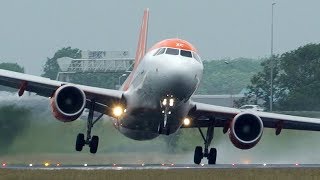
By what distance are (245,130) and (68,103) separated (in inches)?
314

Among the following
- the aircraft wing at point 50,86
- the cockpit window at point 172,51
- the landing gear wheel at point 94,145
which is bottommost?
the landing gear wheel at point 94,145

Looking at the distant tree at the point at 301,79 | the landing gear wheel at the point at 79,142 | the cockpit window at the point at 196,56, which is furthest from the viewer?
the distant tree at the point at 301,79

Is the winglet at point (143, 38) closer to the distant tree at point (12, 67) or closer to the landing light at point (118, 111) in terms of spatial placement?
the landing light at point (118, 111)

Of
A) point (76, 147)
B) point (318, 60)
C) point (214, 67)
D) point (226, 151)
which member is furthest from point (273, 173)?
point (214, 67)

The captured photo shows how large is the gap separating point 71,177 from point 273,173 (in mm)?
6975

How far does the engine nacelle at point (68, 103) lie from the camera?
4719 centimetres

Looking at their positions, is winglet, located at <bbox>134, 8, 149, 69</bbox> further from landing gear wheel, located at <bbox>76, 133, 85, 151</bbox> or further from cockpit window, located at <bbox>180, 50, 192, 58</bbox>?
cockpit window, located at <bbox>180, 50, 192, 58</bbox>

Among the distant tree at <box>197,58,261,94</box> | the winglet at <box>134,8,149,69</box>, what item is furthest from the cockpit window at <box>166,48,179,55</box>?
the distant tree at <box>197,58,261,94</box>

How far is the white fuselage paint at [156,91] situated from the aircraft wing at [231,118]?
224cm

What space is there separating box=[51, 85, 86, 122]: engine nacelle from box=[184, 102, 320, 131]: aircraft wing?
4.85m

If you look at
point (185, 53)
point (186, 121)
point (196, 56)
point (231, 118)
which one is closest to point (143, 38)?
point (231, 118)

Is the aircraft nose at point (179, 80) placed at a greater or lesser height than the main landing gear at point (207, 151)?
greater

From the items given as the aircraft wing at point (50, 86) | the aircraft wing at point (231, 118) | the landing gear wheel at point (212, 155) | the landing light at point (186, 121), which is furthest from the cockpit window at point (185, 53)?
the landing gear wheel at point (212, 155)

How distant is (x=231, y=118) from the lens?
51.3 metres
